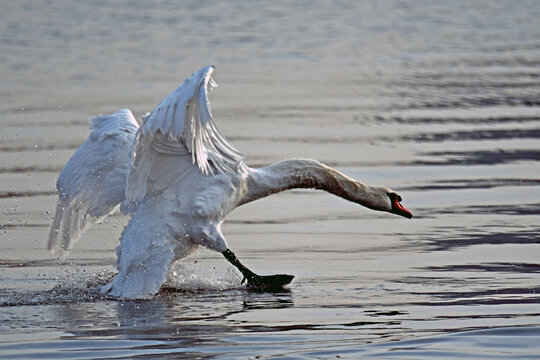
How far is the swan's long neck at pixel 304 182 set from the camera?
11523 millimetres

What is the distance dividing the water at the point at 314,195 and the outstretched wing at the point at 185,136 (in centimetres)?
99

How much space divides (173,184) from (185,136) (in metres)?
0.79

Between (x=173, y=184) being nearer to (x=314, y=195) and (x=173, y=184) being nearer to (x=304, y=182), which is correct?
(x=304, y=182)

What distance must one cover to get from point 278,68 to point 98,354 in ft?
48.8

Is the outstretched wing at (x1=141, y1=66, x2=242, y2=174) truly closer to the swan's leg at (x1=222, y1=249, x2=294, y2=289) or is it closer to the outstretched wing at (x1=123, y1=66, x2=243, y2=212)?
the outstretched wing at (x1=123, y1=66, x2=243, y2=212)

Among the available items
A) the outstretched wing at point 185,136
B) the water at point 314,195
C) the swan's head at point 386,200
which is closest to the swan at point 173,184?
the outstretched wing at point 185,136

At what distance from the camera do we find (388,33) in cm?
2886

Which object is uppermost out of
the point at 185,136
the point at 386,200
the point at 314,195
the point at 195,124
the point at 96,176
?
the point at 195,124

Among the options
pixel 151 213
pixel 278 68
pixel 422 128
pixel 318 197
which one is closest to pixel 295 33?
pixel 278 68

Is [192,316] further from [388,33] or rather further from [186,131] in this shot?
[388,33]

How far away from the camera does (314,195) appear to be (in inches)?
575

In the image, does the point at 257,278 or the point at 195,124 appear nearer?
the point at 195,124

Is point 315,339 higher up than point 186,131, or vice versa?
point 186,131

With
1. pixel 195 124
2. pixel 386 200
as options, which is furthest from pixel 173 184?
pixel 386 200
